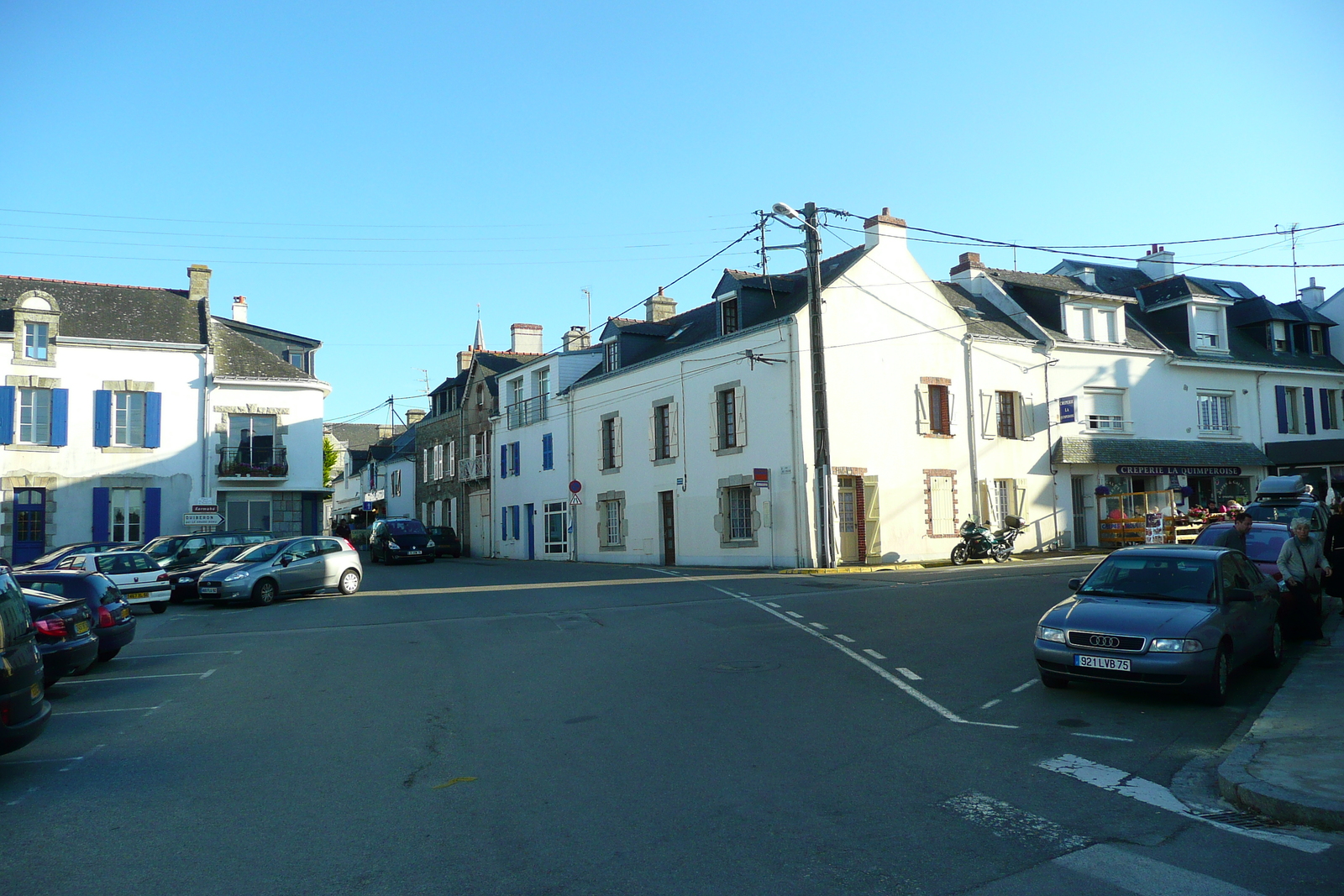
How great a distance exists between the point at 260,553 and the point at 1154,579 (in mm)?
17655

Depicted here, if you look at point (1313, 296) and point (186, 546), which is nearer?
point (186, 546)

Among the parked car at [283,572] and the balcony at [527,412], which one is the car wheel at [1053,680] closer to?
the parked car at [283,572]

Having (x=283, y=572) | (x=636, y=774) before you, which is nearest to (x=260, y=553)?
(x=283, y=572)

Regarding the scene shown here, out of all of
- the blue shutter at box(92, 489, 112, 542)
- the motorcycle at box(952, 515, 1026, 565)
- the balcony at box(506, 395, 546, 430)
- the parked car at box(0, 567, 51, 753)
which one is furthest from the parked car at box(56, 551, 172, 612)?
the balcony at box(506, 395, 546, 430)

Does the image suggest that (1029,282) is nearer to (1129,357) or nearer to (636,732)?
(1129,357)

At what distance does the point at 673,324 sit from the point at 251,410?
15.4m

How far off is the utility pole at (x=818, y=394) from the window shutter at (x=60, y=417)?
24.4 metres

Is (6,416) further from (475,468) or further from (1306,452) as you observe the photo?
(1306,452)

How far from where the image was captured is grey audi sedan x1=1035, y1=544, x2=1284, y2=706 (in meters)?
8.49

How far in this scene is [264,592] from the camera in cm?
2048

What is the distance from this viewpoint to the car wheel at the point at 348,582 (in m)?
22.6

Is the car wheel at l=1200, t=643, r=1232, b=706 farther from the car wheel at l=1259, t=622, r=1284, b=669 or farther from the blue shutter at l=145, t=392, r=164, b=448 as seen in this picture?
the blue shutter at l=145, t=392, r=164, b=448

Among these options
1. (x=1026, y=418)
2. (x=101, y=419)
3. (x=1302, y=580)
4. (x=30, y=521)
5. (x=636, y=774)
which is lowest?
(x=636, y=774)

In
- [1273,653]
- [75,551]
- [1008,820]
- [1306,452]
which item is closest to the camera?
[1008,820]
